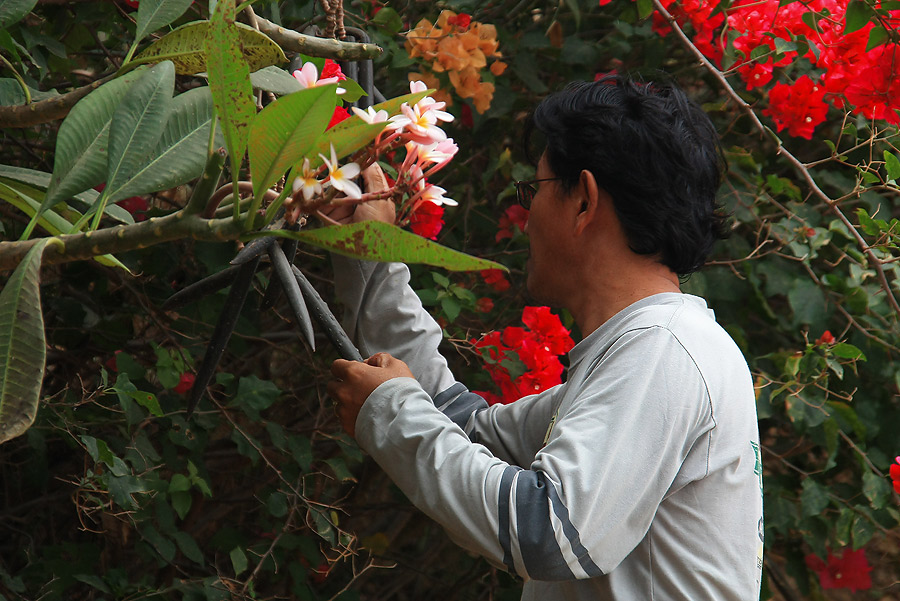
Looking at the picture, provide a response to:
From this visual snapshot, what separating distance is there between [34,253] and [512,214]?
157 centimetres

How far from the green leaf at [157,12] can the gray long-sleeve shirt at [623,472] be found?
0.48m

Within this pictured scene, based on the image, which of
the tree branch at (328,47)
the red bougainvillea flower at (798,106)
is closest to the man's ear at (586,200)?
the tree branch at (328,47)

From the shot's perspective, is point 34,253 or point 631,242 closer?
point 34,253

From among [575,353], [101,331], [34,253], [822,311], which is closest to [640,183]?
[575,353]

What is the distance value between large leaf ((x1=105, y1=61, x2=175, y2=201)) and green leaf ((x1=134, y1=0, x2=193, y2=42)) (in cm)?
15

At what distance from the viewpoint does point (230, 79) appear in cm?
71

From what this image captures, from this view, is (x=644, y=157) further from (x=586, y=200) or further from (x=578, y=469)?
(x=578, y=469)

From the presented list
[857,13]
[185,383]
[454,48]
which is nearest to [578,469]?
[857,13]

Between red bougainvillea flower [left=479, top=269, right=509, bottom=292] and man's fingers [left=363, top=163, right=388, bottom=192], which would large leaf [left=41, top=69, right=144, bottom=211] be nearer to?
man's fingers [left=363, top=163, right=388, bottom=192]

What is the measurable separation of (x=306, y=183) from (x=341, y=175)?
30 mm

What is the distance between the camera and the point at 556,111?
127 centimetres

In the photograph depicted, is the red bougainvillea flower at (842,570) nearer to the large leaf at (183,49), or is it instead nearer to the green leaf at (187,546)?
the green leaf at (187,546)

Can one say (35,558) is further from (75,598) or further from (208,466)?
(208,466)

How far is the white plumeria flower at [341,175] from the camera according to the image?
2.43 feet
